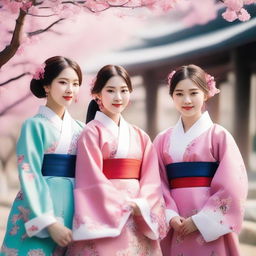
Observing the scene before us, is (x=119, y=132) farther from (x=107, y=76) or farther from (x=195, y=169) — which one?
(x=195, y=169)

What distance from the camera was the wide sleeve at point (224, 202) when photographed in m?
2.92

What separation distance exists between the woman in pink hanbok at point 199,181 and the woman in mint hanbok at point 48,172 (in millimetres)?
585

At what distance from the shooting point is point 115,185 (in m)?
2.87

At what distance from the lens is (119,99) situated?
2932 millimetres

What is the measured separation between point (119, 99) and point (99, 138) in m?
0.24

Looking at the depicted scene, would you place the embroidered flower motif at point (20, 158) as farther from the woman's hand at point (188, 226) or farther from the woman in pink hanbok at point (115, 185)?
the woman's hand at point (188, 226)

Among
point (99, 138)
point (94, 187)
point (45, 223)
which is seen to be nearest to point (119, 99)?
point (99, 138)

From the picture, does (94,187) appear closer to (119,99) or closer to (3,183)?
(119,99)

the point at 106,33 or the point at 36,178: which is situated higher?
the point at 106,33

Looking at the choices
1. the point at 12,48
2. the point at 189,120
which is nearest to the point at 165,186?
the point at 189,120

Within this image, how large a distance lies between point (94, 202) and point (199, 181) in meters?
0.63

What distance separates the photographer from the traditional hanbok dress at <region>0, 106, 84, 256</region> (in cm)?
271

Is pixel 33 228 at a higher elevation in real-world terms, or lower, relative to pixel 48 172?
lower

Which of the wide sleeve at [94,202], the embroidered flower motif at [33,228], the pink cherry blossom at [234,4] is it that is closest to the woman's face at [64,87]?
the wide sleeve at [94,202]
